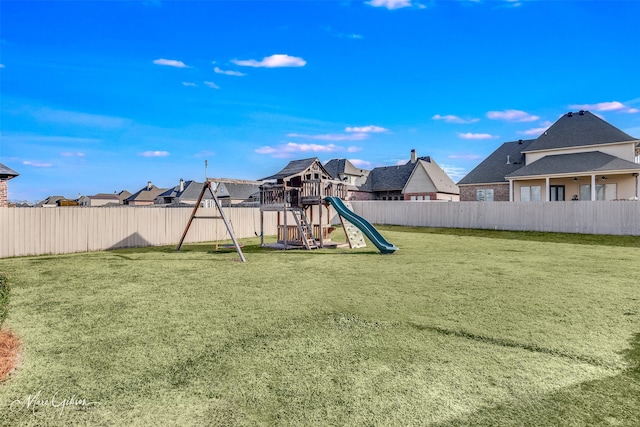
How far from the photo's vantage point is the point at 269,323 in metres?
4.99

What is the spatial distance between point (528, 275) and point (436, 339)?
5284mm

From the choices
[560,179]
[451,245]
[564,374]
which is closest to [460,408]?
[564,374]

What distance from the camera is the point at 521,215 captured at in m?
20.3

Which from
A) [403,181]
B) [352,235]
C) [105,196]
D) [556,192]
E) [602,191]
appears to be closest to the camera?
[352,235]

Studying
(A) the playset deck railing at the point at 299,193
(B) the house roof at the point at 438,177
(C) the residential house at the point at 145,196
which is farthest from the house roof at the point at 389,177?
(C) the residential house at the point at 145,196

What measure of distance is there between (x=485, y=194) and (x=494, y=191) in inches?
30.9

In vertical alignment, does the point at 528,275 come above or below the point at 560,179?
below

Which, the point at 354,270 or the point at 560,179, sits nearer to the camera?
the point at 354,270

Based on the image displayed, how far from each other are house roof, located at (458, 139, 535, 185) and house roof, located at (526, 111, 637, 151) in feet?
5.59

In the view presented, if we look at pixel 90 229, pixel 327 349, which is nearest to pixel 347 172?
pixel 90 229

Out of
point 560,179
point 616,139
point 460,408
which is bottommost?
point 460,408

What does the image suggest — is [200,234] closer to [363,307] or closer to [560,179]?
[363,307]

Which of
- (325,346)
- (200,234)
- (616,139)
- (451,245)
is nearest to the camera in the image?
(325,346)

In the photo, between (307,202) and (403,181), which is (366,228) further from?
(403,181)
